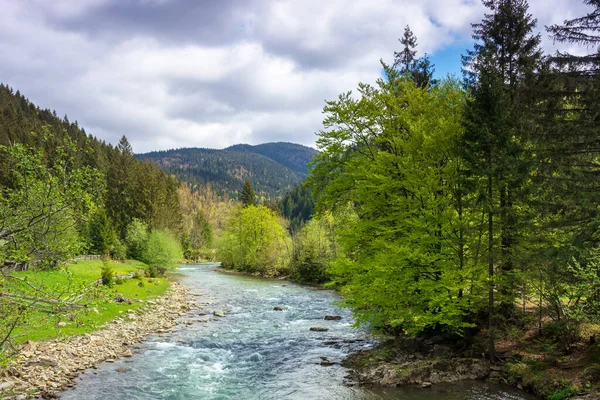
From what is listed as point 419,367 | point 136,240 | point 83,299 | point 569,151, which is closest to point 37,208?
point 83,299

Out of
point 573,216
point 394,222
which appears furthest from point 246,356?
point 573,216

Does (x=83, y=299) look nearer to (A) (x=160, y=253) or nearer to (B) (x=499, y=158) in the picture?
(B) (x=499, y=158)

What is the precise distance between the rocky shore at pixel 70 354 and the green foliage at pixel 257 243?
Answer: 36.9 m

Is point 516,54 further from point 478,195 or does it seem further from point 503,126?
point 478,195

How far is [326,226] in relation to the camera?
2201 inches

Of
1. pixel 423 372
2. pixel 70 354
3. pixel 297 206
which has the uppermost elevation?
pixel 297 206

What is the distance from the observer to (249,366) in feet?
62.2

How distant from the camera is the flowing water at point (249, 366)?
15039 millimetres

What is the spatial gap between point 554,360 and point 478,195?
23.7 feet

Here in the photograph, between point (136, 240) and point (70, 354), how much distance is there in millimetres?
50660

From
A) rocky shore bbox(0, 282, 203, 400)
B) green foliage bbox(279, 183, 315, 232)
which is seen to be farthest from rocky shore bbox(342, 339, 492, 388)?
green foliage bbox(279, 183, 315, 232)

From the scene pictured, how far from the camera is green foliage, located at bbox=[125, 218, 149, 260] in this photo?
65438 millimetres

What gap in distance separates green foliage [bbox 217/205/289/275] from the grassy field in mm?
24705

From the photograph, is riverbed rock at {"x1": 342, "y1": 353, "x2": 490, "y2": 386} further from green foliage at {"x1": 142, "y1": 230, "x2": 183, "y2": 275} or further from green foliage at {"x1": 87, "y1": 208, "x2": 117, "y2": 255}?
green foliage at {"x1": 87, "y1": 208, "x2": 117, "y2": 255}
